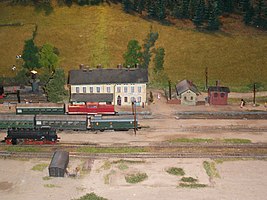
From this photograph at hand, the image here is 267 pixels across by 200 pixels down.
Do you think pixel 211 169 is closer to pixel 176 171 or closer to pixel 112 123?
pixel 176 171

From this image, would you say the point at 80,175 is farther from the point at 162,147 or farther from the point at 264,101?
the point at 264,101

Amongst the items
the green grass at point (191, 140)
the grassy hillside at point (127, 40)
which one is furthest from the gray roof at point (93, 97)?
the grassy hillside at point (127, 40)

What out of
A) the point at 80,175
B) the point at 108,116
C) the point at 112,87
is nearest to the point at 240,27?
the point at 112,87

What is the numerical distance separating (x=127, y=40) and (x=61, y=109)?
39163mm

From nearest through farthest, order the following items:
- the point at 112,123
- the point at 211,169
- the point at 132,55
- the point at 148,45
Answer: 1. the point at 211,169
2. the point at 112,123
3. the point at 132,55
4. the point at 148,45

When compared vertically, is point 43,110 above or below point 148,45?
below

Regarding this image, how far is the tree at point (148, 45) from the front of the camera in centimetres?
9481

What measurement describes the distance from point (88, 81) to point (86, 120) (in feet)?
42.9

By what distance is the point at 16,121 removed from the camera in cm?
6619

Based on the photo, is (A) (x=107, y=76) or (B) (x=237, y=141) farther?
(A) (x=107, y=76)

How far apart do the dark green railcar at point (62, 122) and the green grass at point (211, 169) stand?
2122 cm

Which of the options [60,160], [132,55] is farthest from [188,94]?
[60,160]

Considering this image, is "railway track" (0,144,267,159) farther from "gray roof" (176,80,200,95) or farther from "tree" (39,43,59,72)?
"tree" (39,43,59,72)

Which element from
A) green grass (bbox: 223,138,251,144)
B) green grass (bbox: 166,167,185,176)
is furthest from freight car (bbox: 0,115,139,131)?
green grass (bbox: 223,138,251,144)
